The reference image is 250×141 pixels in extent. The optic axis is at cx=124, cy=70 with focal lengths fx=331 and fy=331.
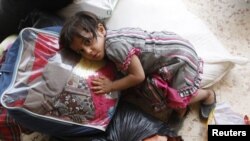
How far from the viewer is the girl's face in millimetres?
1120

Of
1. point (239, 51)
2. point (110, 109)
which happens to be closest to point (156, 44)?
point (110, 109)

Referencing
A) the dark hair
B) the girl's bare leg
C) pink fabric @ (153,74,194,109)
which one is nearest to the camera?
the dark hair

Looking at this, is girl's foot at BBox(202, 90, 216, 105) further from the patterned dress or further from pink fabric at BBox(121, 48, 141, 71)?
pink fabric at BBox(121, 48, 141, 71)

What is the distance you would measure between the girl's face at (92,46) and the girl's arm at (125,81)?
0.29 feet

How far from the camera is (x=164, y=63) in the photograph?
48.3 inches

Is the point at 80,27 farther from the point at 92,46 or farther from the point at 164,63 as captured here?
the point at 164,63

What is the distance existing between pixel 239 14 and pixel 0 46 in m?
1.16

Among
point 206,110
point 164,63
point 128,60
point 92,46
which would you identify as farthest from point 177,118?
point 92,46

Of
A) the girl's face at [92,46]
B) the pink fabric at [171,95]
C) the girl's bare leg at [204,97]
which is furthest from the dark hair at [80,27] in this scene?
the girl's bare leg at [204,97]

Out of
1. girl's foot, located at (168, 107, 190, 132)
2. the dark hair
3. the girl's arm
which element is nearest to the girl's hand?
the girl's arm

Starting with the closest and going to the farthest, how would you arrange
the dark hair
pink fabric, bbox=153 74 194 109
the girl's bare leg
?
the dark hair, pink fabric, bbox=153 74 194 109, the girl's bare leg

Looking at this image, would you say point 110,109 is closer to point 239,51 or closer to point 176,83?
point 176,83

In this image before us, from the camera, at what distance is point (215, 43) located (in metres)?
1.49

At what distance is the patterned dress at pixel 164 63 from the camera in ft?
3.87
